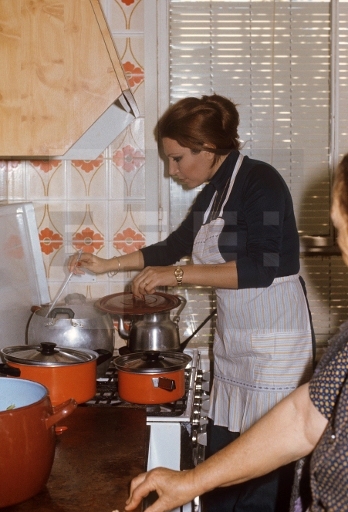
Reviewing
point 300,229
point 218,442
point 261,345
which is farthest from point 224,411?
point 300,229

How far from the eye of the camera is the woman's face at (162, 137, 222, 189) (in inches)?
76.8

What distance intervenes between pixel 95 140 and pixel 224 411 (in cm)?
107

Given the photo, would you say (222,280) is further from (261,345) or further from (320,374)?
(320,374)

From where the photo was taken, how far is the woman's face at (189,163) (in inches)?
76.8

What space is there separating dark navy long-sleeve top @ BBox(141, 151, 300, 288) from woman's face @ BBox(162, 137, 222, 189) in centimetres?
3

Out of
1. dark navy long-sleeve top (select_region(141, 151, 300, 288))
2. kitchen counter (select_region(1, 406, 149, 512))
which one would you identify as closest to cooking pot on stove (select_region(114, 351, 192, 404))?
kitchen counter (select_region(1, 406, 149, 512))

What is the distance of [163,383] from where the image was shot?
146cm

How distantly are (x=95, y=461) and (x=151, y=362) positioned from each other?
17.9 inches

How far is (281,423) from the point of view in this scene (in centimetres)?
101

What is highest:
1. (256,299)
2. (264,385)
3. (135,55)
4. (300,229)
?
(135,55)

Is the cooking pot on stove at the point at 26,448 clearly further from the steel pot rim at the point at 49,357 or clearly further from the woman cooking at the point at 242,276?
the woman cooking at the point at 242,276

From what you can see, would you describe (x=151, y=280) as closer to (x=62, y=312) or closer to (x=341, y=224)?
(x=62, y=312)

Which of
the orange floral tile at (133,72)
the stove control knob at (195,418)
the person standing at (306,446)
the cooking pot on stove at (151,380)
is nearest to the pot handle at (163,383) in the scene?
the cooking pot on stove at (151,380)

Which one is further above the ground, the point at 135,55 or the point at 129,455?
the point at 135,55
